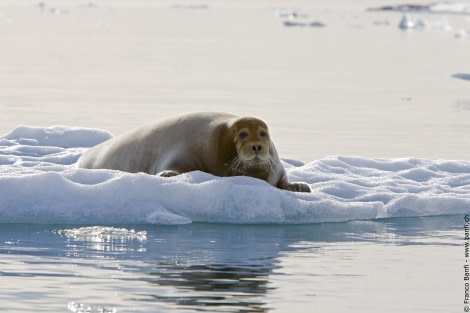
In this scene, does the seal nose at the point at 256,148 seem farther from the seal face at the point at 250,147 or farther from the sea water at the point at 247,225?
the sea water at the point at 247,225

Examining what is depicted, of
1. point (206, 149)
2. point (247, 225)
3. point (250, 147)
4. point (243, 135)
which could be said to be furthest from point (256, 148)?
point (247, 225)

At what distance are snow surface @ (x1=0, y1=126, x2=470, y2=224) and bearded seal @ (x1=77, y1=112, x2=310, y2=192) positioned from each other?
29 cm

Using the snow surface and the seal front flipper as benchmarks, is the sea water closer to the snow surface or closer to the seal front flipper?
the snow surface

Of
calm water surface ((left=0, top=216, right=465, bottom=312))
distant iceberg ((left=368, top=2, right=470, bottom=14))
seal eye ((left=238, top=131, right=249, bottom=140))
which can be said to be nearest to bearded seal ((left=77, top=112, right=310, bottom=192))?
seal eye ((left=238, top=131, right=249, bottom=140))

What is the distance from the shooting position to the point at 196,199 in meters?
9.22

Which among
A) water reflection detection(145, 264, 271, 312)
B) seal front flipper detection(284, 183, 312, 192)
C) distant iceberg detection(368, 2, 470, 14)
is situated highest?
distant iceberg detection(368, 2, 470, 14)

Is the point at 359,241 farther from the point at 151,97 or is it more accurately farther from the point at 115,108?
the point at 151,97

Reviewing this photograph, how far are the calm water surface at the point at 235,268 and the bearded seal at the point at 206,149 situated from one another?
730 mm

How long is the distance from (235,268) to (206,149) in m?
2.50

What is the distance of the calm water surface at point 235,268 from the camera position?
670cm

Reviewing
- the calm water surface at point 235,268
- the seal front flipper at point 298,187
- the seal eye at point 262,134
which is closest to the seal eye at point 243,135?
the seal eye at point 262,134

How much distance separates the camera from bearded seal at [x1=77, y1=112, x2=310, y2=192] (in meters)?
9.78

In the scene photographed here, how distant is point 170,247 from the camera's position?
8.25 m

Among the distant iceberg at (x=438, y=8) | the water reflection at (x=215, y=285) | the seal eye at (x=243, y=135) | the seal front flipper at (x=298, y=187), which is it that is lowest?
the water reflection at (x=215, y=285)
